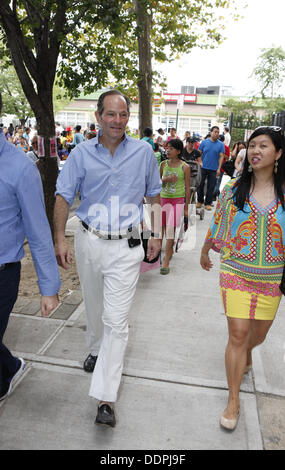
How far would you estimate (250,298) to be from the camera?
257 cm

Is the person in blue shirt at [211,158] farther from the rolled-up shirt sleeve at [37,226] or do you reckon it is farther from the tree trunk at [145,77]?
the rolled-up shirt sleeve at [37,226]

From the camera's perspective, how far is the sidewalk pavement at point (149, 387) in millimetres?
2482

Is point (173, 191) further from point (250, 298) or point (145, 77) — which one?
point (145, 77)

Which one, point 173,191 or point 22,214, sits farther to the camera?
point 173,191

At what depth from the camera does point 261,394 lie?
2.97m

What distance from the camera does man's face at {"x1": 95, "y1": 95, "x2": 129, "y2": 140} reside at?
2.63 m

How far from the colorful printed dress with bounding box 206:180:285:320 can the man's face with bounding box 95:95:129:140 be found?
0.86 m

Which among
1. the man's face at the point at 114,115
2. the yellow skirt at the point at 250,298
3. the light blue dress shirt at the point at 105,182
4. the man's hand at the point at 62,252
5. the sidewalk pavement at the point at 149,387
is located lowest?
the sidewalk pavement at the point at 149,387

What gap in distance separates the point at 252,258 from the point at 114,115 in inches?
52.0

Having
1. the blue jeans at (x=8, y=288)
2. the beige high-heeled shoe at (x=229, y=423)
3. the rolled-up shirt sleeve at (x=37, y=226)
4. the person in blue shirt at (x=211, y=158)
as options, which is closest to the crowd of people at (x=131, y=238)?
the beige high-heeled shoe at (x=229, y=423)

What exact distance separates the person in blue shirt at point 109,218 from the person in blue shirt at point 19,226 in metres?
0.48

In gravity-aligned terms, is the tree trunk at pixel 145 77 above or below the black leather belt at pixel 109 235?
above

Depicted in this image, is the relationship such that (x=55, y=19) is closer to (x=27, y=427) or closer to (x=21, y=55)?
(x=21, y=55)

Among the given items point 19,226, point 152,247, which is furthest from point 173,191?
point 19,226
